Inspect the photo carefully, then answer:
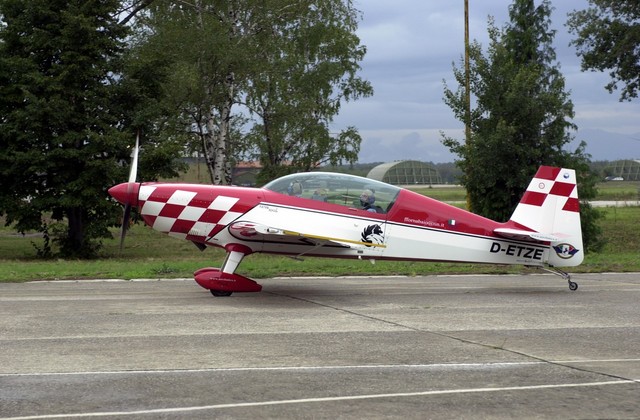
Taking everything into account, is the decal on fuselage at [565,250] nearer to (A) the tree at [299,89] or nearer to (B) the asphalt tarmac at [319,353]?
(B) the asphalt tarmac at [319,353]

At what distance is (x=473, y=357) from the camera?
8.74 m

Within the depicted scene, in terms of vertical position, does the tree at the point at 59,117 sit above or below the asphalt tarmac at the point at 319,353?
above

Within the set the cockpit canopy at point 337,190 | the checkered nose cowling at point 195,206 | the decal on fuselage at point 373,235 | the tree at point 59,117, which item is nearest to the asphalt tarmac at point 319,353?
the decal on fuselage at point 373,235

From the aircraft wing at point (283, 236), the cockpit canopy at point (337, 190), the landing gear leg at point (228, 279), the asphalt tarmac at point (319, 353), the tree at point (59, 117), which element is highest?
the tree at point (59, 117)

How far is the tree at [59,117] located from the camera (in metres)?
27.7

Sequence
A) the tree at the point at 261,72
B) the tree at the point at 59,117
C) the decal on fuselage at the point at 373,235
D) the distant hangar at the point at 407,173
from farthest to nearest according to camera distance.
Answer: the distant hangar at the point at 407,173 < the tree at the point at 261,72 < the tree at the point at 59,117 < the decal on fuselage at the point at 373,235

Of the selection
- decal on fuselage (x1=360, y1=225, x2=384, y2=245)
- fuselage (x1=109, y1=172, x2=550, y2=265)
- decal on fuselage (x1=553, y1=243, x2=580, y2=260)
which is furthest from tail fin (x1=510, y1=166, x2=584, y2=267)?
decal on fuselage (x1=360, y1=225, x2=384, y2=245)

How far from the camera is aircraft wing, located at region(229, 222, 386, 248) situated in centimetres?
1346

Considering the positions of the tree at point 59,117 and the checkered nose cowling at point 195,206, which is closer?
the checkered nose cowling at point 195,206

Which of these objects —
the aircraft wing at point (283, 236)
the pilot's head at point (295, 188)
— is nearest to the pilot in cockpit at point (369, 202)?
the aircraft wing at point (283, 236)

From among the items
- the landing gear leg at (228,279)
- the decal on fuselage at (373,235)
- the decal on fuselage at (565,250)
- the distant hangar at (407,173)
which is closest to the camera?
the landing gear leg at (228,279)

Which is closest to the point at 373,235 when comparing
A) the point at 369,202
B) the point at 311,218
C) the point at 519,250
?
the point at 369,202

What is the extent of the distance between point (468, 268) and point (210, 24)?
78.5ft

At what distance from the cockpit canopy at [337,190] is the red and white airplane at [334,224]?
2cm
